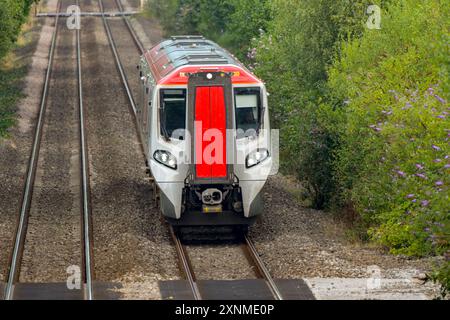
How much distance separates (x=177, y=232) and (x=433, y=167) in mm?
6025

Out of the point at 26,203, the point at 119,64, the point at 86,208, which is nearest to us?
the point at 86,208

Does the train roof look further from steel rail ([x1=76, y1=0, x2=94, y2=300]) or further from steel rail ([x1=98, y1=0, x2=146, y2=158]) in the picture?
steel rail ([x1=98, y1=0, x2=146, y2=158])

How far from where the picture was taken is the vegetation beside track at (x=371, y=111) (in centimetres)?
1628

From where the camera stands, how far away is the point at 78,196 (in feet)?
→ 80.5

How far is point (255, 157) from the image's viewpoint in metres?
19.9

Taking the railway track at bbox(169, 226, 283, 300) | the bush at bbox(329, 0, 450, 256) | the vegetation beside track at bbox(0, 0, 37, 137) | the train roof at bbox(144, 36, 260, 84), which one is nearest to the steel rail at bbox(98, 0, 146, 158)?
the vegetation beside track at bbox(0, 0, 37, 137)

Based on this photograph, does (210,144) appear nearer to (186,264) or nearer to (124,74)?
(186,264)

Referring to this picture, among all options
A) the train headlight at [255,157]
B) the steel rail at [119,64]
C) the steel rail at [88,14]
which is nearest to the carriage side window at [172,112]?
the train headlight at [255,157]

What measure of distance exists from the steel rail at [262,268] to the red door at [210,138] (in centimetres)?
149

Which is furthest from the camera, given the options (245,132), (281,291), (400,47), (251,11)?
(251,11)

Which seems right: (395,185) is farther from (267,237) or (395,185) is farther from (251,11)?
(251,11)

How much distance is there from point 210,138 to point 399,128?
354 cm

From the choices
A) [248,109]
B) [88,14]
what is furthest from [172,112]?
[88,14]

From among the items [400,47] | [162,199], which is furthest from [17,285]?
[400,47]
